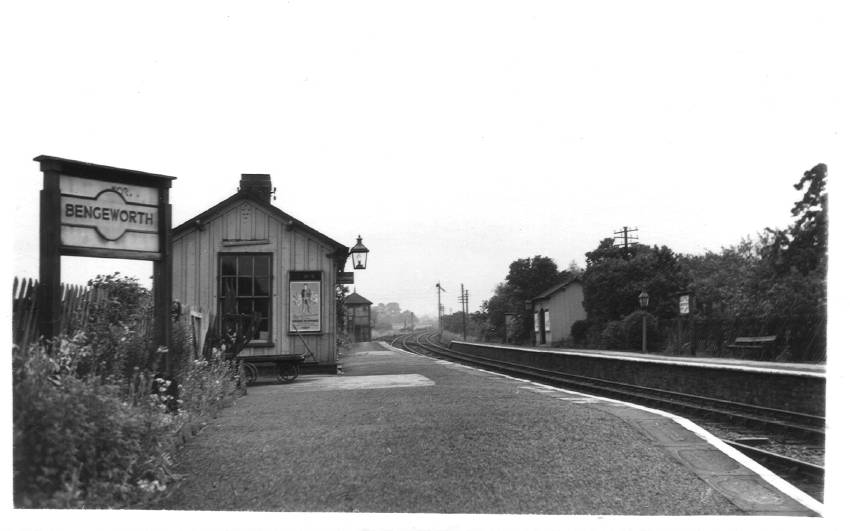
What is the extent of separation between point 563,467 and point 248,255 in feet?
33.3

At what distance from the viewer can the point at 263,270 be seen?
1436 cm

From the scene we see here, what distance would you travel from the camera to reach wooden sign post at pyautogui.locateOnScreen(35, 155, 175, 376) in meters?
5.37

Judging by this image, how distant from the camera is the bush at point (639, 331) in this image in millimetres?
29438

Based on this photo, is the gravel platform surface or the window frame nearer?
the gravel platform surface

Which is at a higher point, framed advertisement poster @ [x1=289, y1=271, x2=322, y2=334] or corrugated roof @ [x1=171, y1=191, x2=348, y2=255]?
corrugated roof @ [x1=171, y1=191, x2=348, y2=255]

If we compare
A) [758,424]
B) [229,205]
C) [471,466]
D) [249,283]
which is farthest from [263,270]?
[471,466]

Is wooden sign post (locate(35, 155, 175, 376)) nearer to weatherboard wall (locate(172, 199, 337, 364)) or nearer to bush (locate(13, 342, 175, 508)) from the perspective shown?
bush (locate(13, 342, 175, 508))

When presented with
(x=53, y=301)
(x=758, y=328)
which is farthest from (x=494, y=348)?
(x=53, y=301)

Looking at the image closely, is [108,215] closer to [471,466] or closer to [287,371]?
[471,466]

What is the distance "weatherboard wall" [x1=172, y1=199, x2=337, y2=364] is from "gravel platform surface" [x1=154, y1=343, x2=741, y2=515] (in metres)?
6.24

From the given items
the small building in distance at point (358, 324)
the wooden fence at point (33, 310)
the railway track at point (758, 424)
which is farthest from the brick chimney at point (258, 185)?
the small building in distance at point (358, 324)

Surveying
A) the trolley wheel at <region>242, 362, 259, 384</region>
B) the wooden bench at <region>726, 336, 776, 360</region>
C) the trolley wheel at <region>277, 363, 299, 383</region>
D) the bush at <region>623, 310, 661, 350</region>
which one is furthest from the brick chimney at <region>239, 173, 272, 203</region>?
the bush at <region>623, 310, 661, 350</region>

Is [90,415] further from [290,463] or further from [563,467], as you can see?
[563,467]

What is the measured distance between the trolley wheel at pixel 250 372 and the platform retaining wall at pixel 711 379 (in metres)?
8.97
